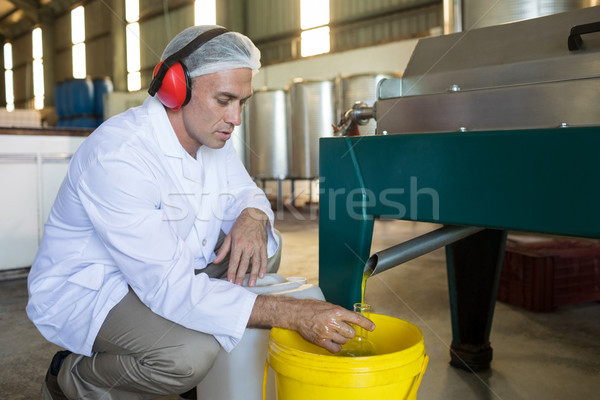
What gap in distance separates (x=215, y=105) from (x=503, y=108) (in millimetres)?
643

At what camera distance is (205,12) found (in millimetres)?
9125

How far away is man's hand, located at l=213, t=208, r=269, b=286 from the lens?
1.25m

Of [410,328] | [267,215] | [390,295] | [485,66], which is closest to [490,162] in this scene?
[410,328]

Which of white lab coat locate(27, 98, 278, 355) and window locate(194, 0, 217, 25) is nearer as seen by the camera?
white lab coat locate(27, 98, 278, 355)

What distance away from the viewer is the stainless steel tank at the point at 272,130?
641 cm

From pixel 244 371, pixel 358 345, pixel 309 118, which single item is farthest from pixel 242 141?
pixel 358 345

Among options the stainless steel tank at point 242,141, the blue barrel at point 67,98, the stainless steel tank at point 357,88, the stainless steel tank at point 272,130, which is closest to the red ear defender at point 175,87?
the stainless steel tank at point 357,88

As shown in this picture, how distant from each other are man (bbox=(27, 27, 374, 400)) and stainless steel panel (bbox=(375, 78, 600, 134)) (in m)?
0.42

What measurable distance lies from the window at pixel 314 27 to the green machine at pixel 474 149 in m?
6.58

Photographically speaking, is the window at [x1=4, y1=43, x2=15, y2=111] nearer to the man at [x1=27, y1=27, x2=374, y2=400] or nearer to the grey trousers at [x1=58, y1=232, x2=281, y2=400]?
the man at [x1=27, y1=27, x2=374, y2=400]

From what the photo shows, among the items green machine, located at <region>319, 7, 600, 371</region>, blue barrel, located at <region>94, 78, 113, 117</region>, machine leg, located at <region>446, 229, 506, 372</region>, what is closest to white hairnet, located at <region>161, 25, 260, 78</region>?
green machine, located at <region>319, 7, 600, 371</region>

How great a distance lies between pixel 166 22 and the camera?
32.8ft

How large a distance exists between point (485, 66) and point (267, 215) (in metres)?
0.70

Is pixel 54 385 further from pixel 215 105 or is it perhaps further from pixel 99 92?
pixel 99 92
